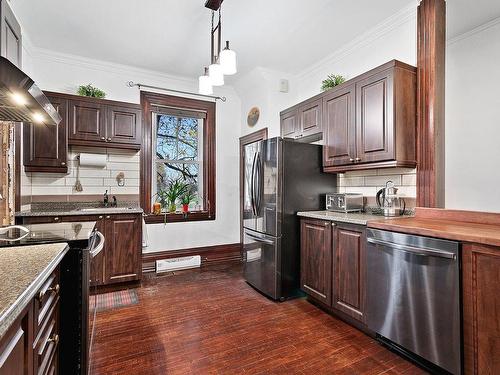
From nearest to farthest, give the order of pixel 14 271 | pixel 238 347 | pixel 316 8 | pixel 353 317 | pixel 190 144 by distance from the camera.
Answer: pixel 14 271
pixel 238 347
pixel 353 317
pixel 316 8
pixel 190 144

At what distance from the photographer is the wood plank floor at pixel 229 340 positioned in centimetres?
182

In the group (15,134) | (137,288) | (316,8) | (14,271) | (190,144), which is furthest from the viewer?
(190,144)

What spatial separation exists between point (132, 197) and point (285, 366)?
116 inches

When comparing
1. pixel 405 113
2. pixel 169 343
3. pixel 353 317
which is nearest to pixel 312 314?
pixel 353 317

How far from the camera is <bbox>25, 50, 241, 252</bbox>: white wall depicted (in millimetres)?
3476

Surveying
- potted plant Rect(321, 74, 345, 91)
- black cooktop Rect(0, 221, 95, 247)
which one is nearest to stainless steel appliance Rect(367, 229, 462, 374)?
potted plant Rect(321, 74, 345, 91)

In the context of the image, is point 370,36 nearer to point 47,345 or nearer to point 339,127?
point 339,127

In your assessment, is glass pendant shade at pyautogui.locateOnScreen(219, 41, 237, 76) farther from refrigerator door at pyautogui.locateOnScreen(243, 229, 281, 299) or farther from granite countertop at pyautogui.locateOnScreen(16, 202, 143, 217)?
granite countertop at pyautogui.locateOnScreen(16, 202, 143, 217)

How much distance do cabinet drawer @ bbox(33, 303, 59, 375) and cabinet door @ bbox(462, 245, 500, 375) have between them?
2.05 metres

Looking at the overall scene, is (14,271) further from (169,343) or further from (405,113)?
(405,113)

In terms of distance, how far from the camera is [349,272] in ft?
7.57

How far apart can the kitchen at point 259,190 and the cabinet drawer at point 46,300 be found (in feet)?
0.04

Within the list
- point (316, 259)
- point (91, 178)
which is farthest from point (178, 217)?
point (316, 259)

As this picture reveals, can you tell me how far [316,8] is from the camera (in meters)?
2.55
